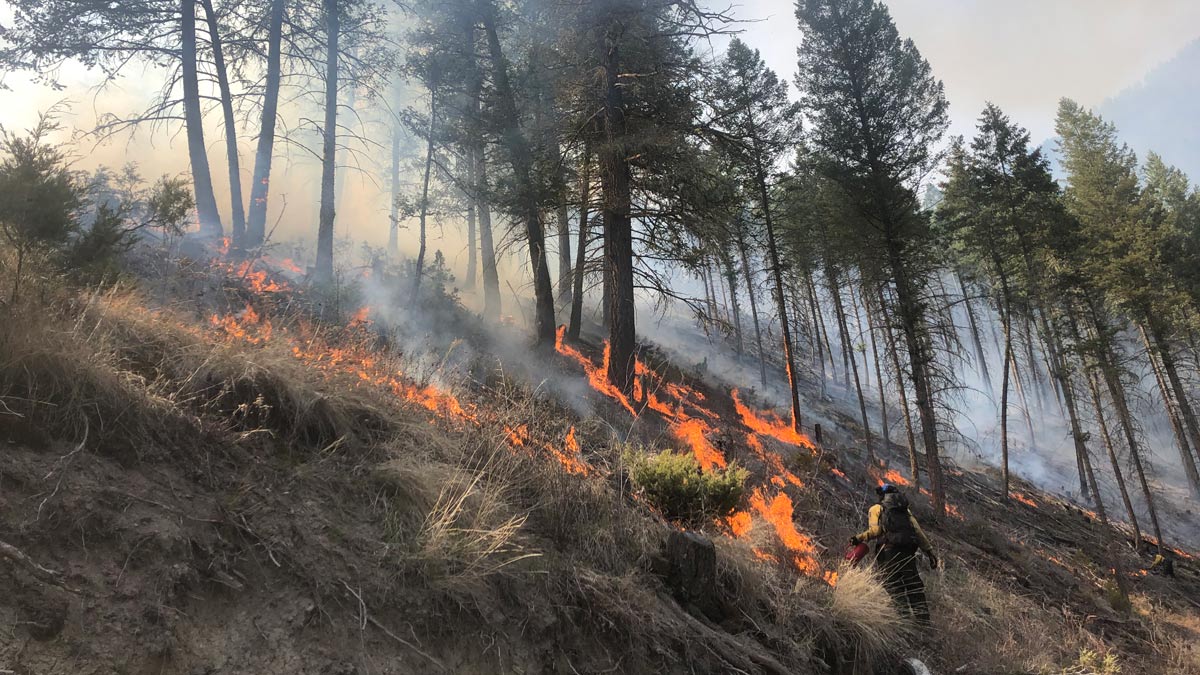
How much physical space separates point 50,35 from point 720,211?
16.0 metres

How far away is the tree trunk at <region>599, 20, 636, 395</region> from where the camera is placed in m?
11.1

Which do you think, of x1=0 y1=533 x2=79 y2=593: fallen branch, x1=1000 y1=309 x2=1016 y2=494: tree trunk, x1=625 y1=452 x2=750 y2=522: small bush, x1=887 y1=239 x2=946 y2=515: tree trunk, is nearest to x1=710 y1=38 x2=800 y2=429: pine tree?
x1=887 y1=239 x2=946 y2=515: tree trunk

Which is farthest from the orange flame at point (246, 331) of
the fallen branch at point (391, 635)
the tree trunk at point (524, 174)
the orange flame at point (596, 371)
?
the tree trunk at point (524, 174)

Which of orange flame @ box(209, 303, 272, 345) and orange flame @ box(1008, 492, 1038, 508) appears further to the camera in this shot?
orange flame @ box(1008, 492, 1038, 508)

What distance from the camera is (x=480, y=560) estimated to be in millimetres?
3158

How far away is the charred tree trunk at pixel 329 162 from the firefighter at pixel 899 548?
531 inches

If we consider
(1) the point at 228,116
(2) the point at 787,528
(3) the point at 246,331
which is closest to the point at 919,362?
(2) the point at 787,528

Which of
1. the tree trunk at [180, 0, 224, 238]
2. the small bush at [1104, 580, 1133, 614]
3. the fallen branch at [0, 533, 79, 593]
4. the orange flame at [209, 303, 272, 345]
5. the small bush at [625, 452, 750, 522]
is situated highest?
the tree trunk at [180, 0, 224, 238]

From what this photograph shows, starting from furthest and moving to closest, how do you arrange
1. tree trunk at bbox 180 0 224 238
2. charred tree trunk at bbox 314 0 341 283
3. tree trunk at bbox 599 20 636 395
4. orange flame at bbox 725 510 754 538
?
charred tree trunk at bbox 314 0 341 283 < tree trunk at bbox 180 0 224 238 < tree trunk at bbox 599 20 636 395 < orange flame at bbox 725 510 754 538

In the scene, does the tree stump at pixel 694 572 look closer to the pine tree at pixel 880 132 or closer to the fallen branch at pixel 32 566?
the fallen branch at pixel 32 566

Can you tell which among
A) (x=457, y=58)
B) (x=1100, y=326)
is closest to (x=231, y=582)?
(x=457, y=58)

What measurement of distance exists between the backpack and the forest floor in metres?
0.89

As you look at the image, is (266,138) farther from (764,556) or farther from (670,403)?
(764,556)

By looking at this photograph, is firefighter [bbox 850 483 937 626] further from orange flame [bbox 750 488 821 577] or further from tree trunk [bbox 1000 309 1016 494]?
tree trunk [bbox 1000 309 1016 494]
